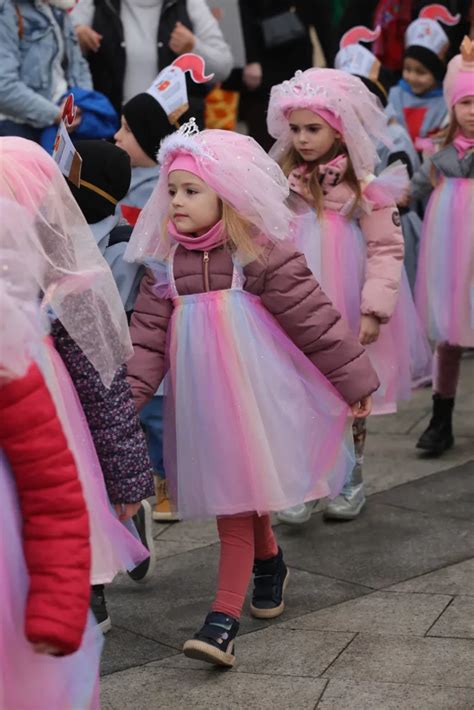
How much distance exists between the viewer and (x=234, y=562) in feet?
15.9

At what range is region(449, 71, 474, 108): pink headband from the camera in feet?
22.1

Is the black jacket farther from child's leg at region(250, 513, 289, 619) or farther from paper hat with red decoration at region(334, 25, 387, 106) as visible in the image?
child's leg at region(250, 513, 289, 619)

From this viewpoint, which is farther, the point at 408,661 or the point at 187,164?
the point at 187,164

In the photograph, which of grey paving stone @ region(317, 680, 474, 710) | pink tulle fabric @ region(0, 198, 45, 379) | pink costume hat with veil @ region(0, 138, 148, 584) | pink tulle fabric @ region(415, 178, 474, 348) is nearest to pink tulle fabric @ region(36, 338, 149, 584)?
pink costume hat with veil @ region(0, 138, 148, 584)

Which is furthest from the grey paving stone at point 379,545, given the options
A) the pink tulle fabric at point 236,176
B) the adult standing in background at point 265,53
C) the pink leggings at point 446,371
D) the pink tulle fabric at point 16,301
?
the adult standing in background at point 265,53

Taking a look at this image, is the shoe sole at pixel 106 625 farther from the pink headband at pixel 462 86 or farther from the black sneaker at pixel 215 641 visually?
the pink headband at pixel 462 86

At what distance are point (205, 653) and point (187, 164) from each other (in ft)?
5.26

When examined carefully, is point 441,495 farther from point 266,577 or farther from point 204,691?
point 204,691

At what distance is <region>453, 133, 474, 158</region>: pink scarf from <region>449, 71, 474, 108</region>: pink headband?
0.19 m

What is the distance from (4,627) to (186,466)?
67.4 inches

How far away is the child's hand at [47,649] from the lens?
10.2 ft

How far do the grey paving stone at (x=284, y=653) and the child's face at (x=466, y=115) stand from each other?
2.83 meters

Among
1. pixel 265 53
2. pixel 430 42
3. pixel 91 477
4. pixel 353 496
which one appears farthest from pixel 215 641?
pixel 265 53

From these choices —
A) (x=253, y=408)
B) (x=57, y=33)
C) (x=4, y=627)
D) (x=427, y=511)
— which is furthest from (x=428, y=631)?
(x=57, y=33)
